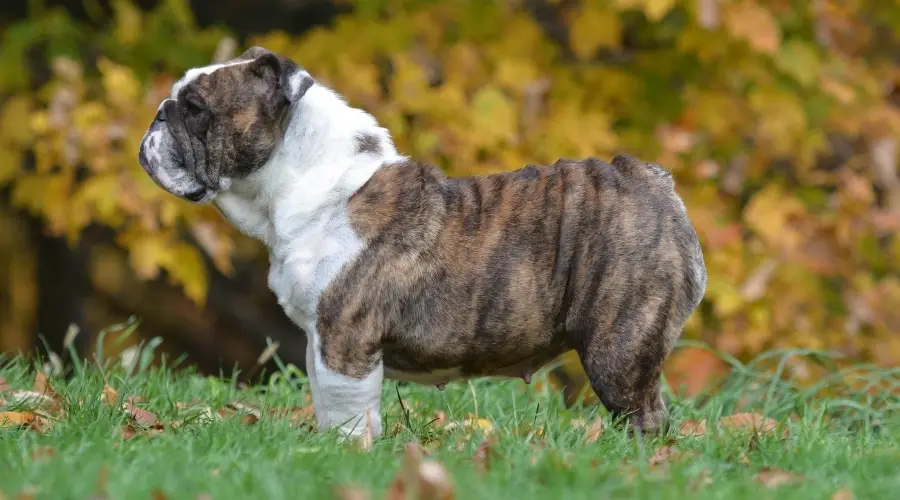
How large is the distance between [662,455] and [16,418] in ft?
6.90

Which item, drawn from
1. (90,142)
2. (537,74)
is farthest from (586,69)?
(90,142)

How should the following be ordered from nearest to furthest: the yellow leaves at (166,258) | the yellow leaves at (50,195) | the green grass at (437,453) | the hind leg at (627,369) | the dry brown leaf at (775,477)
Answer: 1. the green grass at (437,453)
2. the dry brown leaf at (775,477)
3. the hind leg at (627,369)
4. the yellow leaves at (166,258)
5. the yellow leaves at (50,195)

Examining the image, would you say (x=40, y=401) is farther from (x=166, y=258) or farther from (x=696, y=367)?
(x=696, y=367)

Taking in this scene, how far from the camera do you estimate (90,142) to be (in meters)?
6.77

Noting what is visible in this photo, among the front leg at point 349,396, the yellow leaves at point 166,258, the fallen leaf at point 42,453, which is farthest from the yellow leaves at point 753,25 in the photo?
the fallen leaf at point 42,453

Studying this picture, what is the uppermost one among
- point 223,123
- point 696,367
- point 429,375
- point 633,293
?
point 223,123

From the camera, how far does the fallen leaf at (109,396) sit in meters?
4.22

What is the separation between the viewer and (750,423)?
449cm

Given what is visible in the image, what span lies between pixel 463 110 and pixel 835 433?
3.20 m

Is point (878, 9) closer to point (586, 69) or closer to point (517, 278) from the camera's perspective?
point (586, 69)

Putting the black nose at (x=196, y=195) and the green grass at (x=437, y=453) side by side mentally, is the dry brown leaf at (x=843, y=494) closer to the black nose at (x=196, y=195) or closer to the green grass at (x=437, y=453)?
the green grass at (x=437, y=453)

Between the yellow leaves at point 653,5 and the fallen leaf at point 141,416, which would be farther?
the yellow leaves at point 653,5

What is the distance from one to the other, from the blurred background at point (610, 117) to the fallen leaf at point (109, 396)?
2.42 m

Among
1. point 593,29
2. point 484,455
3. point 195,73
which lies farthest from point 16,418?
point 593,29
